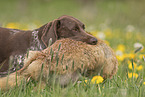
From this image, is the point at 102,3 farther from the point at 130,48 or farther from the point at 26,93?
the point at 26,93

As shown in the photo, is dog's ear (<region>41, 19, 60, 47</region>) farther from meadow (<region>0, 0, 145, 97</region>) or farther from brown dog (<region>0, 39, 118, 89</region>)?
meadow (<region>0, 0, 145, 97</region>)

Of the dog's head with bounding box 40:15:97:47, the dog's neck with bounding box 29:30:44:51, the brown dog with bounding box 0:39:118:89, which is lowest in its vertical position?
the brown dog with bounding box 0:39:118:89

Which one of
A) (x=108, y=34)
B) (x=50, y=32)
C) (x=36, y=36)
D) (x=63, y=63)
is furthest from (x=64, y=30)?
(x=108, y=34)

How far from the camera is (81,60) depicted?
270 centimetres

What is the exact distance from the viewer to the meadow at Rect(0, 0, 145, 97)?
255 centimetres

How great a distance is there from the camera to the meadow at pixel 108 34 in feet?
8.36

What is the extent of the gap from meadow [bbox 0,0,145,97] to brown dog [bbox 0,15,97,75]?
797 mm

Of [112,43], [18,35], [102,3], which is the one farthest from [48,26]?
[102,3]

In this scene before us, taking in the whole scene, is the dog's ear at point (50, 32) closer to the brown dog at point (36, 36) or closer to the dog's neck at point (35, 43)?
the brown dog at point (36, 36)

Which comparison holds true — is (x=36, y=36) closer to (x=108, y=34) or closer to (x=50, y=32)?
(x=50, y=32)

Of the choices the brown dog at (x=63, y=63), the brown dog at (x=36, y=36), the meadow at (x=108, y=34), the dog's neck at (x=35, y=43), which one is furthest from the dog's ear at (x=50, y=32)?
the meadow at (x=108, y=34)

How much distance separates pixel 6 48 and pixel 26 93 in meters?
1.32

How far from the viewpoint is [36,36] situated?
12.8 ft

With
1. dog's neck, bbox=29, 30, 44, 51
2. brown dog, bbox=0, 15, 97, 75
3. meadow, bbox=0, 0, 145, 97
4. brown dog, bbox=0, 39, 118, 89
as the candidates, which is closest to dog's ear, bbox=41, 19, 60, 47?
brown dog, bbox=0, 15, 97, 75
